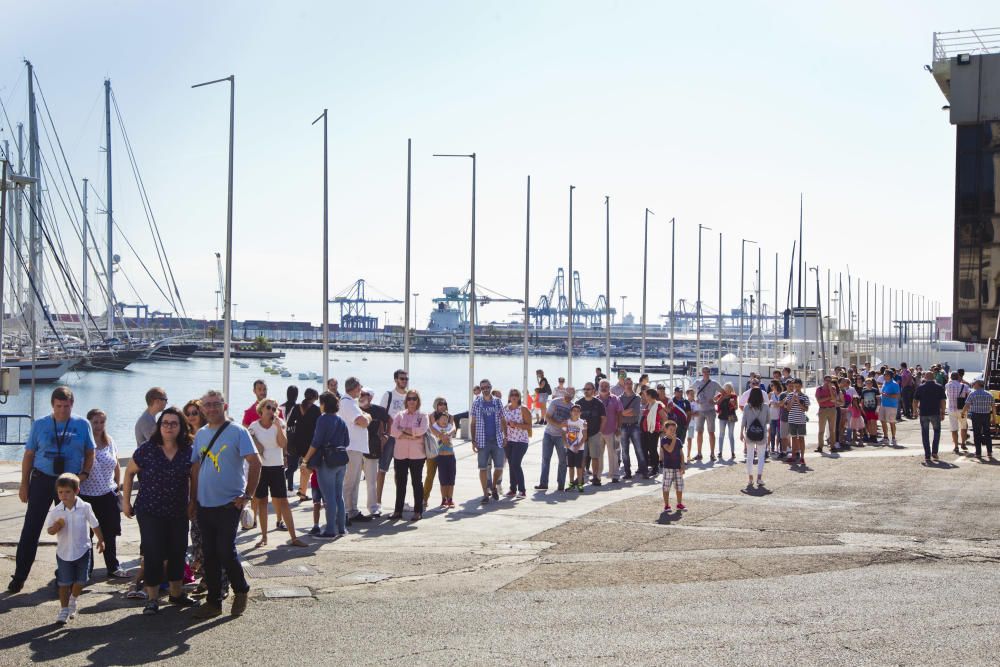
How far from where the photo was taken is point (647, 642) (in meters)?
7.29

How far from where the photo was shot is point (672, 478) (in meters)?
13.6

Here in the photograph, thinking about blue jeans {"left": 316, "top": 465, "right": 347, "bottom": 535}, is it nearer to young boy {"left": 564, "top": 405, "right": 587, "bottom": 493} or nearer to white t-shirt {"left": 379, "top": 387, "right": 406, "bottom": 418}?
white t-shirt {"left": 379, "top": 387, "right": 406, "bottom": 418}

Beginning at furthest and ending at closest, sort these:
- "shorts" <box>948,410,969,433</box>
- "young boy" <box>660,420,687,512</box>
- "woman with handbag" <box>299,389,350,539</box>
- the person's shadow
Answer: "shorts" <box>948,410,969,433</box>, "young boy" <box>660,420,687,512</box>, "woman with handbag" <box>299,389,350,539</box>, the person's shadow

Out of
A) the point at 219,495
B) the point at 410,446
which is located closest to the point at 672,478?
the point at 410,446

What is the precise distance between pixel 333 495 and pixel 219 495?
3.37 metres

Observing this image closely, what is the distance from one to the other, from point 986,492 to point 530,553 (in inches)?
317

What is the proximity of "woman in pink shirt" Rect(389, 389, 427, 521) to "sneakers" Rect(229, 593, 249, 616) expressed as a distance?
4.68m

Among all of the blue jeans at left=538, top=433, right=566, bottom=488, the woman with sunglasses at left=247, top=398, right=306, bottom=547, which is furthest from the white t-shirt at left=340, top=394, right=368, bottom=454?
the blue jeans at left=538, top=433, right=566, bottom=488

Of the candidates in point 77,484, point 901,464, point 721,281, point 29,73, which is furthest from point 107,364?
→ point 77,484

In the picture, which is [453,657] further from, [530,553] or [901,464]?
[901,464]

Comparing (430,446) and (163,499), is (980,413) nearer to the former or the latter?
(430,446)

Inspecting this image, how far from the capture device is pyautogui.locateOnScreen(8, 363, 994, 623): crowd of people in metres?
8.10

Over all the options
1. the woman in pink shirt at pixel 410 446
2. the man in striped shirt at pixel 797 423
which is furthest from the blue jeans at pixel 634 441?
the woman in pink shirt at pixel 410 446

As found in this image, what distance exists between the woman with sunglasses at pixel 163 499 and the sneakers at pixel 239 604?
0.51 metres
